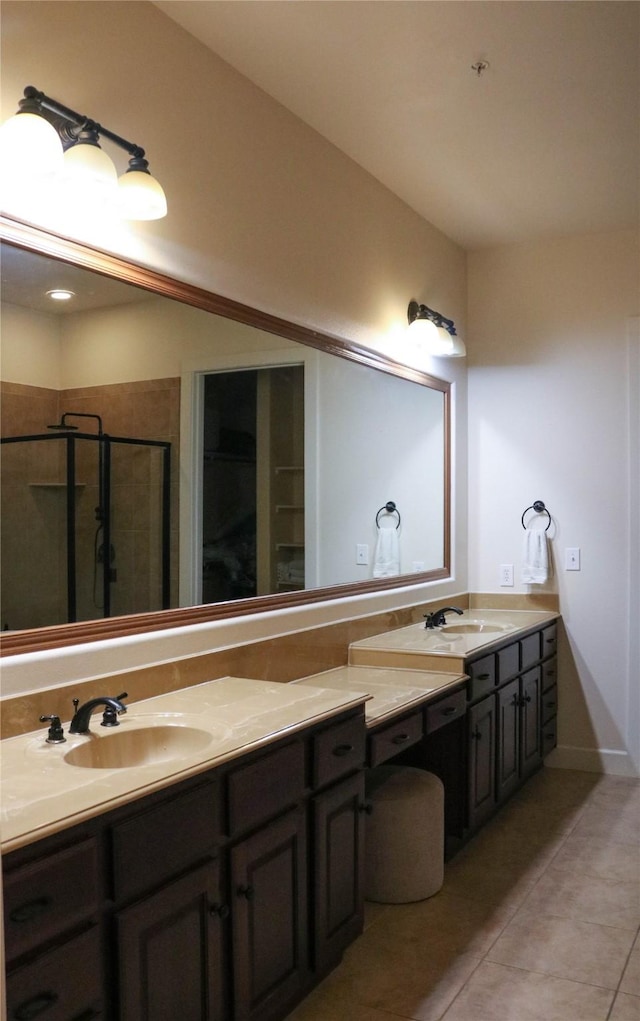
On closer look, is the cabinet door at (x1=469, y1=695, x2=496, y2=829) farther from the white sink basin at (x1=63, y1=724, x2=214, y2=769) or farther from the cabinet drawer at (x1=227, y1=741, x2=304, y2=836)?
the white sink basin at (x1=63, y1=724, x2=214, y2=769)

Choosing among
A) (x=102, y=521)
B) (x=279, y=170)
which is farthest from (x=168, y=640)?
(x=279, y=170)

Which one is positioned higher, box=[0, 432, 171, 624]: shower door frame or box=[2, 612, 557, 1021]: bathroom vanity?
box=[0, 432, 171, 624]: shower door frame

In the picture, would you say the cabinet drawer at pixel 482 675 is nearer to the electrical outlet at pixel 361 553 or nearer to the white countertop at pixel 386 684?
the white countertop at pixel 386 684

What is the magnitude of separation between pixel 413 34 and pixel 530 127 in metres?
0.81

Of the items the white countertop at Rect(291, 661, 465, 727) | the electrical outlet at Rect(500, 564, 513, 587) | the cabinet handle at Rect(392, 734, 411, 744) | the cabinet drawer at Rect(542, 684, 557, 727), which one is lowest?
the cabinet drawer at Rect(542, 684, 557, 727)

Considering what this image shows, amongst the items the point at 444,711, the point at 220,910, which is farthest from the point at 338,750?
the point at 444,711

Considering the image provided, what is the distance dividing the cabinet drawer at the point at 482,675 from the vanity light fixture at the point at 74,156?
1.98 m

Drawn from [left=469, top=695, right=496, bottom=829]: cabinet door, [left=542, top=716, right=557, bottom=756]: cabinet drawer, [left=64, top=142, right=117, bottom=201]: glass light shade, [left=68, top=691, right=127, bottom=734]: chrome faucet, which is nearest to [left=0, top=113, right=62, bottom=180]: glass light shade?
[left=64, top=142, right=117, bottom=201]: glass light shade

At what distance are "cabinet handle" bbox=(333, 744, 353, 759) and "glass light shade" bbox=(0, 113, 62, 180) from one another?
5.14ft

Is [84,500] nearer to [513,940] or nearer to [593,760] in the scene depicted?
[513,940]

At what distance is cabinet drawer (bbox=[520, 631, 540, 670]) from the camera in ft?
12.5

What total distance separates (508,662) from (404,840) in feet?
3.56

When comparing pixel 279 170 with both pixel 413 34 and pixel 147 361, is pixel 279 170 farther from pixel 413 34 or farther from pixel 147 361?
pixel 147 361

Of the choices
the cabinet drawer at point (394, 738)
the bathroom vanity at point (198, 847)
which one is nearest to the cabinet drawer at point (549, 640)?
the bathroom vanity at point (198, 847)
